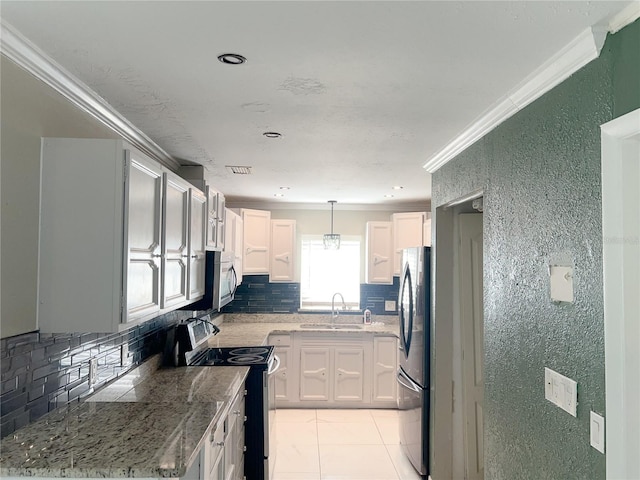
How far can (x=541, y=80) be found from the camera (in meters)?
1.75

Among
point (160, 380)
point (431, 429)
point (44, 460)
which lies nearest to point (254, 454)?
point (160, 380)

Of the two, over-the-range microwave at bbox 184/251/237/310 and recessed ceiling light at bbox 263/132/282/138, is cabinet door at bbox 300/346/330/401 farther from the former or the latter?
recessed ceiling light at bbox 263/132/282/138

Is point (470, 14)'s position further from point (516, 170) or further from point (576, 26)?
point (516, 170)

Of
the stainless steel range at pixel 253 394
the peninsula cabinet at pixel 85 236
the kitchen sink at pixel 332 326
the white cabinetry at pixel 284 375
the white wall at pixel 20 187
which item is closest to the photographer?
the white wall at pixel 20 187

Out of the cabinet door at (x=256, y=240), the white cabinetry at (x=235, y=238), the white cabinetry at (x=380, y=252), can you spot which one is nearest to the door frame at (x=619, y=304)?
the white cabinetry at (x=235, y=238)

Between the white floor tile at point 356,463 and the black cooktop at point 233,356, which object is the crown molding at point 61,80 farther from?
the white floor tile at point 356,463

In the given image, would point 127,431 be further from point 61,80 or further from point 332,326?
point 332,326

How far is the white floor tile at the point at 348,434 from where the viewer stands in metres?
4.34

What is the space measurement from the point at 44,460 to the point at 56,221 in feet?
2.68

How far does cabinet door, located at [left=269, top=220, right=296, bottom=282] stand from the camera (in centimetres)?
550

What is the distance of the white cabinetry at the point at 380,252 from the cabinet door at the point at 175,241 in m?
3.03

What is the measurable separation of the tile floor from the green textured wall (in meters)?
1.71

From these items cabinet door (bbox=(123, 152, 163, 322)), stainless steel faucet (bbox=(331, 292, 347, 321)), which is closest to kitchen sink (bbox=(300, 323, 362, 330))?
stainless steel faucet (bbox=(331, 292, 347, 321))

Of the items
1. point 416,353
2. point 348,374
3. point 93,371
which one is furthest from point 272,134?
point 348,374
